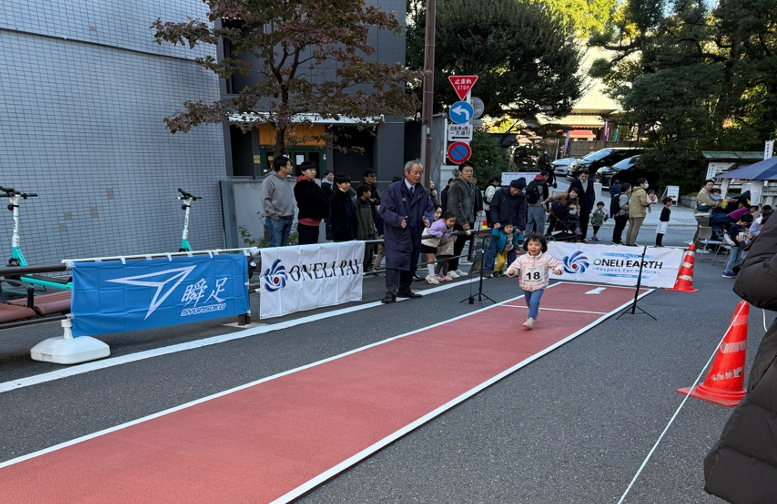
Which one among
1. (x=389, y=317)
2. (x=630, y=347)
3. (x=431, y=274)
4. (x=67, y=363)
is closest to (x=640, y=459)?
(x=630, y=347)

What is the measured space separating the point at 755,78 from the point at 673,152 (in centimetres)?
456

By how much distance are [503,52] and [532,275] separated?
22085 mm

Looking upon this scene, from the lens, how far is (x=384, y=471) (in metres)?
3.49

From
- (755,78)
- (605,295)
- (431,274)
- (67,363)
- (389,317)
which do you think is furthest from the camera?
(755,78)

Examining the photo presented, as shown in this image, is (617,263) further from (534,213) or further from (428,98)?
(428,98)

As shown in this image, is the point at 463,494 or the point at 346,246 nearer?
the point at 463,494

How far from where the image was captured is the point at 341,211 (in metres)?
9.91

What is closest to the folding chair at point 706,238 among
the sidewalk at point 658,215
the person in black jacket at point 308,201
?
the sidewalk at point 658,215

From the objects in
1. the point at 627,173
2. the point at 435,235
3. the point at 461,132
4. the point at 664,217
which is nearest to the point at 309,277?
the point at 435,235

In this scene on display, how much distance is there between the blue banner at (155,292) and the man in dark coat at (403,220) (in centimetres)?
239

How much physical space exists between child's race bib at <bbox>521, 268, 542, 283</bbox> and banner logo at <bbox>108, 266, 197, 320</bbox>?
13.3 ft

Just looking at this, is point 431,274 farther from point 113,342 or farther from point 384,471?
point 384,471

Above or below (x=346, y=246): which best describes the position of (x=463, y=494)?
below

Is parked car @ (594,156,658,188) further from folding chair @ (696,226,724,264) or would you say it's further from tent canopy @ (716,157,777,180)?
folding chair @ (696,226,724,264)
